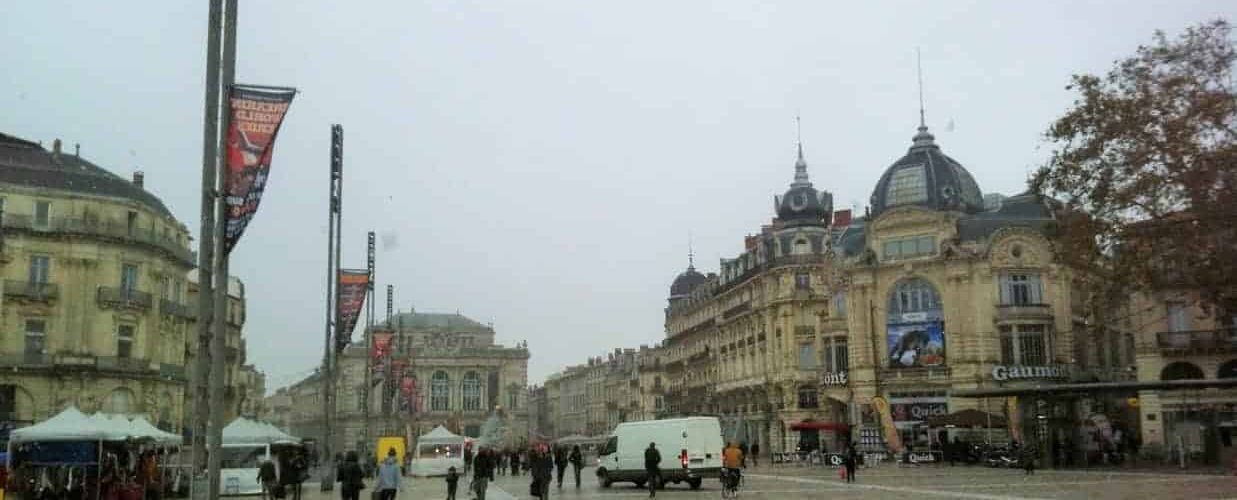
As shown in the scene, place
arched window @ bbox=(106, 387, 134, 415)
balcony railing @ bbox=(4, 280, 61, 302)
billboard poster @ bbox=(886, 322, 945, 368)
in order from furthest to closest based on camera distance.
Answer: billboard poster @ bbox=(886, 322, 945, 368) < arched window @ bbox=(106, 387, 134, 415) < balcony railing @ bbox=(4, 280, 61, 302)

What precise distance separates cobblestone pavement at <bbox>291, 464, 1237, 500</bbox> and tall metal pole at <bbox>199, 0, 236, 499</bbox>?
683 inches

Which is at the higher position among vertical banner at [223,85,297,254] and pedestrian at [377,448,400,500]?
vertical banner at [223,85,297,254]

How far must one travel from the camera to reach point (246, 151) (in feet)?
49.8

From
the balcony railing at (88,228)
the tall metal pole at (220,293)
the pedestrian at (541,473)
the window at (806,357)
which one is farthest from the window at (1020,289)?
the tall metal pole at (220,293)

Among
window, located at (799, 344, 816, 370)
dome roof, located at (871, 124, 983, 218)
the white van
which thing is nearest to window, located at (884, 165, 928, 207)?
dome roof, located at (871, 124, 983, 218)

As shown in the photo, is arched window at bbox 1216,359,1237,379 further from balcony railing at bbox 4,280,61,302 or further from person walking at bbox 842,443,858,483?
balcony railing at bbox 4,280,61,302

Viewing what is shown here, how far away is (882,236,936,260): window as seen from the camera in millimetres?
60219

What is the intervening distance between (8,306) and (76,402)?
5.11m

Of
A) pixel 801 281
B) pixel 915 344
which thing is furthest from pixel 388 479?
pixel 801 281

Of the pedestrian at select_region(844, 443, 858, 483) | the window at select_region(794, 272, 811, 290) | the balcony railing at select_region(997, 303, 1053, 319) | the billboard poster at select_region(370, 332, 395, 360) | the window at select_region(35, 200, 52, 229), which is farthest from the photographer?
the window at select_region(794, 272, 811, 290)

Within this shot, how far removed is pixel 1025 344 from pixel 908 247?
7712mm

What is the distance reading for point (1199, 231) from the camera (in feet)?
78.5

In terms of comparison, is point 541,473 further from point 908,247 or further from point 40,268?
point 908,247

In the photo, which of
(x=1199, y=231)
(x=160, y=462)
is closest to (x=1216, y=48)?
(x=1199, y=231)
